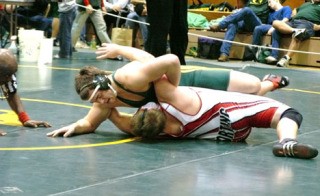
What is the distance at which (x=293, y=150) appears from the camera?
4.28 m

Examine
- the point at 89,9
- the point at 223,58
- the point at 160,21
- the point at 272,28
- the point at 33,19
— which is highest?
the point at 160,21

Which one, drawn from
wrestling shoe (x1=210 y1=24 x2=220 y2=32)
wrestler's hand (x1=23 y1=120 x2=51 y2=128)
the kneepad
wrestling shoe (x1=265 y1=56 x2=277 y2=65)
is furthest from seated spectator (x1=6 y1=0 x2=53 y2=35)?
the kneepad

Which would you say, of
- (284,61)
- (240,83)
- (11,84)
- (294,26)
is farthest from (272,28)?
(11,84)

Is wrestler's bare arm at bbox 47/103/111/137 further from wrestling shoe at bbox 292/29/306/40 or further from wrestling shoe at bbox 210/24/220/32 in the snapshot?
wrestling shoe at bbox 210/24/220/32

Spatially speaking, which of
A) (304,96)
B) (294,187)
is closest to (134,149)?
(294,187)

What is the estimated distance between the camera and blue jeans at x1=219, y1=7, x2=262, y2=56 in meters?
11.6

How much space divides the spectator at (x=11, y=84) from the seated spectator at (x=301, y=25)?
6.84 metres

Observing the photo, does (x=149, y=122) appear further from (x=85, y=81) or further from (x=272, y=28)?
(x=272, y=28)

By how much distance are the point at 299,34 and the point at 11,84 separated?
7.13m

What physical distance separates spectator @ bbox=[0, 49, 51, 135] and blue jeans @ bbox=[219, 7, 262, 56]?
6.92 meters

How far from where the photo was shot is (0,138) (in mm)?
4555

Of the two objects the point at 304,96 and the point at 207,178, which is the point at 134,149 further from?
the point at 304,96

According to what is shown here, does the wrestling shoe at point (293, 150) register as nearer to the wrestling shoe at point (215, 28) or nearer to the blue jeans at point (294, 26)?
the blue jeans at point (294, 26)

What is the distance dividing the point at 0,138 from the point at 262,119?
160 centimetres
